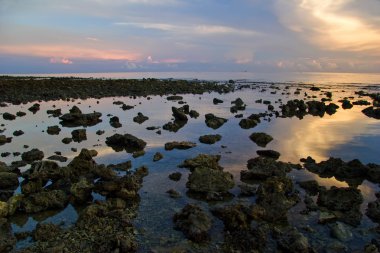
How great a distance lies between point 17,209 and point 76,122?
2468cm

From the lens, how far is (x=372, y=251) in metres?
13.1

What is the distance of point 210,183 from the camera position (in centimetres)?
1950

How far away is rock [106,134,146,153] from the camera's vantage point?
94.8ft

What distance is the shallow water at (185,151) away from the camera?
15.2 m

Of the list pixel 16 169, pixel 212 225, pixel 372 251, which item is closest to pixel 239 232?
pixel 212 225

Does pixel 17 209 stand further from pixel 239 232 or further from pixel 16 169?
pixel 239 232

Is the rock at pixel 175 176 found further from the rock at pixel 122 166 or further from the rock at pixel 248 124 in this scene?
the rock at pixel 248 124

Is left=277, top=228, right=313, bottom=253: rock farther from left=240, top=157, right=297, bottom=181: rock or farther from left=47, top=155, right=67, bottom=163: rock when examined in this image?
left=47, top=155, right=67, bottom=163: rock

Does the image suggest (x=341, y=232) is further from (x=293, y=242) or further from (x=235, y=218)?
(x=235, y=218)

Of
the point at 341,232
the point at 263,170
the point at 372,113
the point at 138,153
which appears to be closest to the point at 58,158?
the point at 138,153

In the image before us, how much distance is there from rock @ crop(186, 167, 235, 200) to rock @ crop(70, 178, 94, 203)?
5.31 metres

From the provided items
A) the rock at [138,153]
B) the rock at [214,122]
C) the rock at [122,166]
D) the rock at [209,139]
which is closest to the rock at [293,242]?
the rock at [122,166]

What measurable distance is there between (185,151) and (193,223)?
46.0 ft

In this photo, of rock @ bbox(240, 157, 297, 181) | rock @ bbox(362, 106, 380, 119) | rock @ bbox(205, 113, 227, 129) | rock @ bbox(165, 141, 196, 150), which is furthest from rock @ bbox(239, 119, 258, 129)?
rock @ bbox(362, 106, 380, 119)
